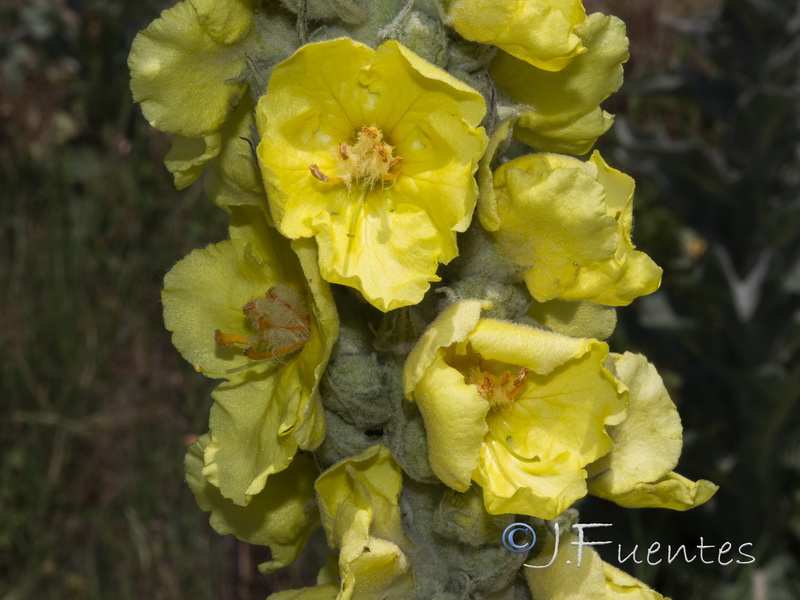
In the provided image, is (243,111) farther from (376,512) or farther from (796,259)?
(796,259)

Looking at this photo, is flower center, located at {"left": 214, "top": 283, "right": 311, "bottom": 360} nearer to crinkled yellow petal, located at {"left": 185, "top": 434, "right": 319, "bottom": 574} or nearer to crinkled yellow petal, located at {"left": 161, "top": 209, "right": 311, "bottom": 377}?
crinkled yellow petal, located at {"left": 161, "top": 209, "right": 311, "bottom": 377}

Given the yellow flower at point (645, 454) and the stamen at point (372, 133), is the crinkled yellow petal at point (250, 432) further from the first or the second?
the yellow flower at point (645, 454)

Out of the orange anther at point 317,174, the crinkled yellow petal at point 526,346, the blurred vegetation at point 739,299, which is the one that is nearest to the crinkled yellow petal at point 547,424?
the crinkled yellow petal at point 526,346

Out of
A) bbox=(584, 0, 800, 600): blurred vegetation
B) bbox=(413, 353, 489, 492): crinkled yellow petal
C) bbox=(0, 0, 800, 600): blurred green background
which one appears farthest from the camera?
bbox=(584, 0, 800, 600): blurred vegetation

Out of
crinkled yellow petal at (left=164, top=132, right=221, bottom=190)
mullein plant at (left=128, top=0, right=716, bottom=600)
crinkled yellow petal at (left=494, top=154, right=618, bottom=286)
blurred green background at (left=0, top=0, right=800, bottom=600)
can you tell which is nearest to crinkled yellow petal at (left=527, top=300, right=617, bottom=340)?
mullein plant at (left=128, top=0, right=716, bottom=600)

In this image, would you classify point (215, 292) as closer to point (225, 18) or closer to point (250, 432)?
point (250, 432)

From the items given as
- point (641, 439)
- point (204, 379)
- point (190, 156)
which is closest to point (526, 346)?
point (641, 439)

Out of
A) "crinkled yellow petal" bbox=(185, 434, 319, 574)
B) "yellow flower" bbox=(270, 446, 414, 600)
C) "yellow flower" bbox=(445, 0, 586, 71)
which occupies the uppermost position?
"yellow flower" bbox=(445, 0, 586, 71)
